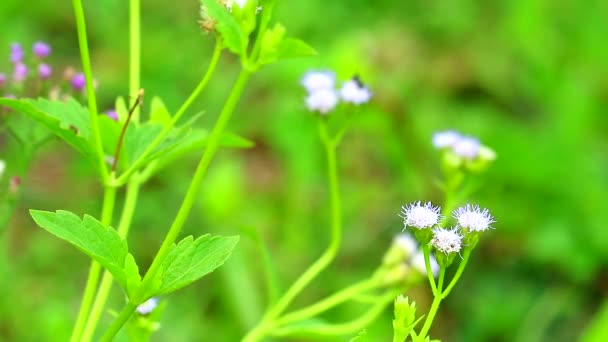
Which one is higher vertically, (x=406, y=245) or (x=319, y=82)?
(x=319, y=82)

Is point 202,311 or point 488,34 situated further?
point 488,34

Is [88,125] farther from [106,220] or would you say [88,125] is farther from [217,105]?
[217,105]

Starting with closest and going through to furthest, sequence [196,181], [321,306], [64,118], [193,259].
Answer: [196,181] < [193,259] < [64,118] < [321,306]

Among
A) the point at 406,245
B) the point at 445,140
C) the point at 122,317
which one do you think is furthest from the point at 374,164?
the point at 122,317

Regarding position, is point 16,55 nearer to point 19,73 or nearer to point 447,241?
point 19,73

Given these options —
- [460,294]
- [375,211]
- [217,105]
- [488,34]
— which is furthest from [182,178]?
[488,34]

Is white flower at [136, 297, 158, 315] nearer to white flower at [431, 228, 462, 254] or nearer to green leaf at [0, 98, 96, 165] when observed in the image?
green leaf at [0, 98, 96, 165]
